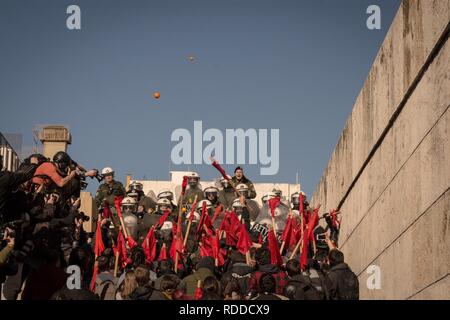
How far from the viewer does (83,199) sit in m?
25.6

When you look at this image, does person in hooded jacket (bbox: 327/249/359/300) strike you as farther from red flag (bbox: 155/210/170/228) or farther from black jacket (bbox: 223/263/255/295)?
red flag (bbox: 155/210/170/228)

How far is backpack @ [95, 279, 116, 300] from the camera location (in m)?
16.0

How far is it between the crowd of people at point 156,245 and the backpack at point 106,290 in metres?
0.02

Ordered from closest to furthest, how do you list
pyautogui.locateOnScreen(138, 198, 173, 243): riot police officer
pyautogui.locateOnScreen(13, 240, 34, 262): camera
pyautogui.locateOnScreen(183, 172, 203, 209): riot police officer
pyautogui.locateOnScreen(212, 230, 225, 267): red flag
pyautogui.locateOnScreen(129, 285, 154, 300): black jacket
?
pyautogui.locateOnScreen(129, 285, 154, 300): black jacket → pyautogui.locateOnScreen(13, 240, 34, 262): camera → pyautogui.locateOnScreen(212, 230, 225, 267): red flag → pyautogui.locateOnScreen(138, 198, 173, 243): riot police officer → pyautogui.locateOnScreen(183, 172, 203, 209): riot police officer

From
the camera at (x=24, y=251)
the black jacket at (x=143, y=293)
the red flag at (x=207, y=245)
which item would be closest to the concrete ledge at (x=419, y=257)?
the black jacket at (x=143, y=293)

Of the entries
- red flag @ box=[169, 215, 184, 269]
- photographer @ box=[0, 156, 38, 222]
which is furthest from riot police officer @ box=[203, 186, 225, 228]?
photographer @ box=[0, 156, 38, 222]

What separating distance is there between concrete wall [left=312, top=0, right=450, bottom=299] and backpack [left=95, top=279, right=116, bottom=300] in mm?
3369

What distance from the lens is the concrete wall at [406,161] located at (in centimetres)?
1242

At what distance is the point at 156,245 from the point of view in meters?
21.3

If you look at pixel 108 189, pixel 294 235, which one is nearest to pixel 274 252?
pixel 294 235

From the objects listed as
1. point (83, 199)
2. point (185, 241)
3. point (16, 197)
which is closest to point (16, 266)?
point (16, 197)

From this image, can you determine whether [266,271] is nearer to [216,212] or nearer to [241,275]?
[241,275]

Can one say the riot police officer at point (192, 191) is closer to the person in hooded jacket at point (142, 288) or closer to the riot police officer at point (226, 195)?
the riot police officer at point (226, 195)
